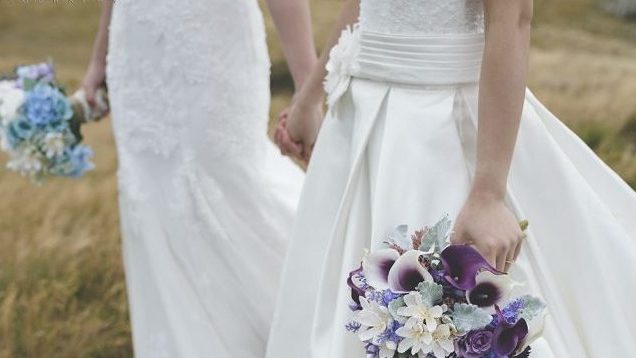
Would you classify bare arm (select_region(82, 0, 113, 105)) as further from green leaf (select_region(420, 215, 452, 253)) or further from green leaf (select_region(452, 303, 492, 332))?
green leaf (select_region(452, 303, 492, 332))

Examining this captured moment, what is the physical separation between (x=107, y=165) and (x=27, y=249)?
3.37ft

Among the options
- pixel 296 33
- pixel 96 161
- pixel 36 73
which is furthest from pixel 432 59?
pixel 96 161

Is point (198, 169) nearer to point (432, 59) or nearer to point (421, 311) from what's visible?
point (432, 59)

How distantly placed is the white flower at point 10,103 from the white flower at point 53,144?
0.45 feet

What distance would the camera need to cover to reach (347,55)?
2.44m

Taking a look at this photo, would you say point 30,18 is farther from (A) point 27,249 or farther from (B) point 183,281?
(B) point 183,281

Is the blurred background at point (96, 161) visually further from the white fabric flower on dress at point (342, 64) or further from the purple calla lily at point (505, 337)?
the purple calla lily at point (505, 337)

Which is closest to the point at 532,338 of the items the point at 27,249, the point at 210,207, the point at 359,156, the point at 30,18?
the point at 359,156

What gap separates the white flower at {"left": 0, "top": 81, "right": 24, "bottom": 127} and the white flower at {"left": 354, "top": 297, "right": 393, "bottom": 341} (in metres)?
1.88

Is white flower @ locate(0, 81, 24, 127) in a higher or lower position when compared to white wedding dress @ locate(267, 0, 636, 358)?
lower

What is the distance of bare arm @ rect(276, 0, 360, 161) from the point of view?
2639mm

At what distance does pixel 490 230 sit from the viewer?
208 centimetres

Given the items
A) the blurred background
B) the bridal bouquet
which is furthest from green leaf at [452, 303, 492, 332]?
the blurred background

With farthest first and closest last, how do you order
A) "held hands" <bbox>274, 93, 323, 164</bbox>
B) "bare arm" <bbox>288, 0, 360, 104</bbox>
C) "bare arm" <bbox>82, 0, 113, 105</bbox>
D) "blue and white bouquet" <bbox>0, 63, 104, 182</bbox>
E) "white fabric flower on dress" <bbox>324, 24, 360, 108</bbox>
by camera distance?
"blue and white bouquet" <bbox>0, 63, 104, 182</bbox>
"bare arm" <bbox>82, 0, 113, 105</bbox>
"held hands" <bbox>274, 93, 323, 164</bbox>
"bare arm" <bbox>288, 0, 360, 104</bbox>
"white fabric flower on dress" <bbox>324, 24, 360, 108</bbox>
